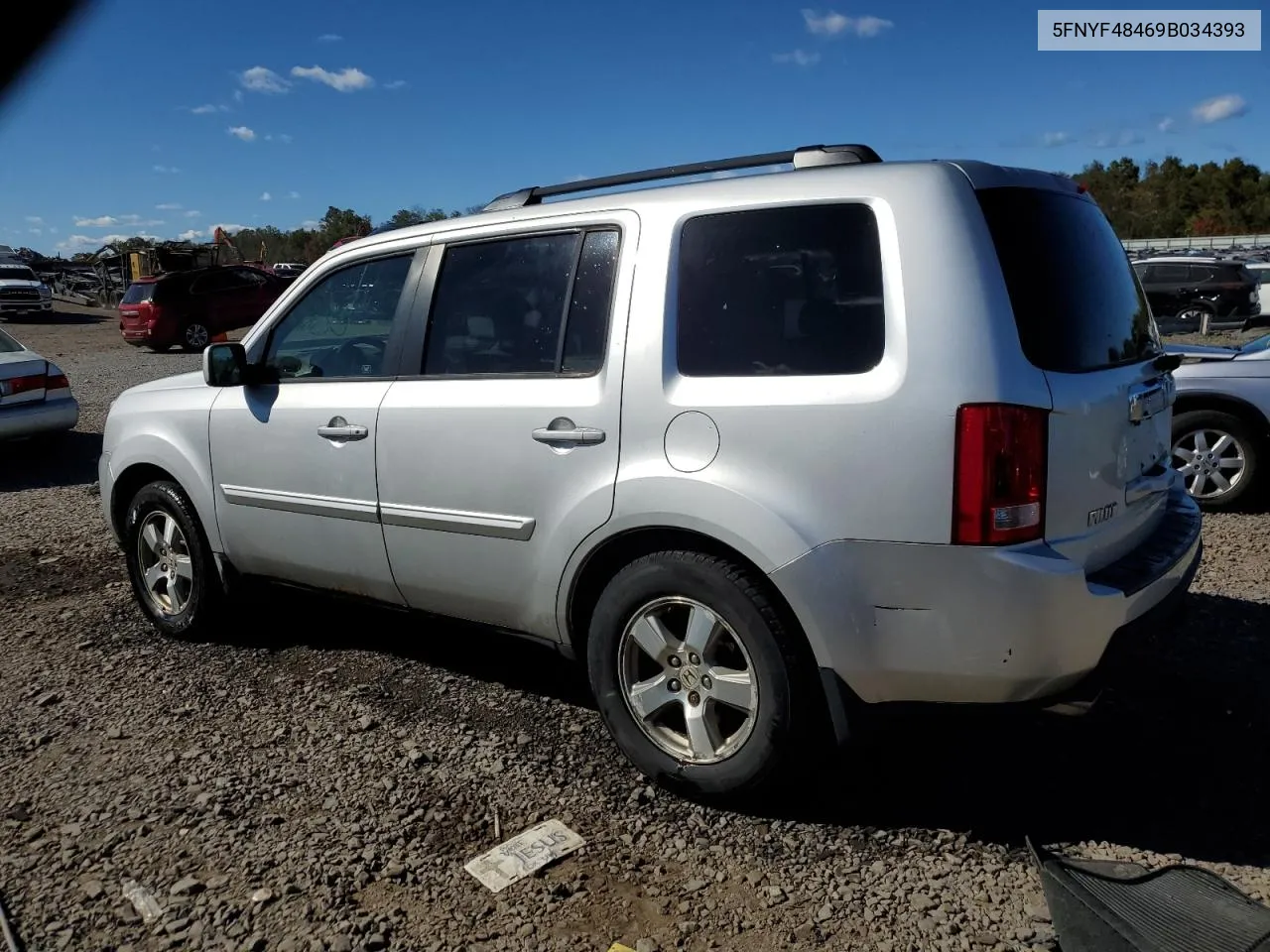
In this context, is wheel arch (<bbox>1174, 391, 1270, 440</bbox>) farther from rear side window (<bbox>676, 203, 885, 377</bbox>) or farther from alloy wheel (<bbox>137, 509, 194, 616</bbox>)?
alloy wheel (<bbox>137, 509, 194, 616</bbox>)

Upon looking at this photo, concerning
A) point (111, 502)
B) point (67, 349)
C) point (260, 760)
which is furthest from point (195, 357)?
point (260, 760)

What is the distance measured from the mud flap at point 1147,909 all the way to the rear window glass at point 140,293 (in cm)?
2367

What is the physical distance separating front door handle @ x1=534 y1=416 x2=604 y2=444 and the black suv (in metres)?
22.3

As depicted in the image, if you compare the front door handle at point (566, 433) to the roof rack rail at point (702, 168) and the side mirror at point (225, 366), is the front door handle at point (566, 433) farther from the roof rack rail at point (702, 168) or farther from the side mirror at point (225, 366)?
the side mirror at point (225, 366)

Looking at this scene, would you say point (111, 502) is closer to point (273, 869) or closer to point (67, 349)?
point (273, 869)

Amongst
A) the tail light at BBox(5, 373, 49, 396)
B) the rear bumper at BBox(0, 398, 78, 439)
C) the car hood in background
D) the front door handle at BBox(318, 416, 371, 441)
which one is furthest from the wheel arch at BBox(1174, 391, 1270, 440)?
the tail light at BBox(5, 373, 49, 396)

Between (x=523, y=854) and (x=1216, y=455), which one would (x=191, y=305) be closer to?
(x=1216, y=455)

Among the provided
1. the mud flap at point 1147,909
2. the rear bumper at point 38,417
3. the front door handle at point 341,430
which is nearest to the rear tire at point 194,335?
the rear bumper at point 38,417

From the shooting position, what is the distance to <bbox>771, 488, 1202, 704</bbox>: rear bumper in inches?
106

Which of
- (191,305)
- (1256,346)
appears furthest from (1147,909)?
(191,305)

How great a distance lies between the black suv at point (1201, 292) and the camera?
22.3 metres

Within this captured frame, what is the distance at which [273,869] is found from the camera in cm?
298

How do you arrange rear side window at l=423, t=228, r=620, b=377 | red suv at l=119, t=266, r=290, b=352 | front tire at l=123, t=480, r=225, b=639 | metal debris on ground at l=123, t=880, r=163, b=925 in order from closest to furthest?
metal debris on ground at l=123, t=880, r=163, b=925 → rear side window at l=423, t=228, r=620, b=377 → front tire at l=123, t=480, r=225, b=639 → red suv at l=119, t=266, r=290, b=352

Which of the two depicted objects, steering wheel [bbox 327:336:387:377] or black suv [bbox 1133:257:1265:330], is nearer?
steering wheel [bbox 327:336:387:377]
